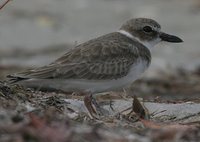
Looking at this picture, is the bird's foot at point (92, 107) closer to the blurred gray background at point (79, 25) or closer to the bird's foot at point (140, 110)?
the bird's foot at point (140, 110)

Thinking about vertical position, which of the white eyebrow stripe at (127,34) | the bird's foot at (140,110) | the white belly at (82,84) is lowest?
the bird's foot at (140,110)

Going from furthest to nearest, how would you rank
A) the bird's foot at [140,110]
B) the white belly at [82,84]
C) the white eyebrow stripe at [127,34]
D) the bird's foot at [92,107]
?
the white eyebrow stripe at [127,34]
the white belly at [82,84]
the bird's foot at [92,107]
the bird's foot at [140,110]

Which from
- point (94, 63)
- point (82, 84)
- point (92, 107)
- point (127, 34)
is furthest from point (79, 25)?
point (92, 107)

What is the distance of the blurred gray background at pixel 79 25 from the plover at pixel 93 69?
4146 mm

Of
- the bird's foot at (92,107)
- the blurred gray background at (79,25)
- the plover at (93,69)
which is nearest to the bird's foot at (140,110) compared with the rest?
the bird's foot at (92,107)

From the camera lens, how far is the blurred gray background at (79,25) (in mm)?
12680

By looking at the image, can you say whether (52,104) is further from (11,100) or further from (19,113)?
(19,113)

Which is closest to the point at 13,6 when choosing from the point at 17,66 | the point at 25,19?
the point at 25,19

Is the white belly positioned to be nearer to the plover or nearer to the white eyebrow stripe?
the plover

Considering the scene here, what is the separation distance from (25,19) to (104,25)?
5.68 ft

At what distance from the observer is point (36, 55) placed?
12812 millimetres

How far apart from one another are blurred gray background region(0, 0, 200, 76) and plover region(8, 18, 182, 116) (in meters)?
4.15

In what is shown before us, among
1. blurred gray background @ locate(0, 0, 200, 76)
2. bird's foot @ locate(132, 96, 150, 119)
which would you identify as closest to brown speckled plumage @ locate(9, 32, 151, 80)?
bird's foot @ locate(132, 96, 150, 119)

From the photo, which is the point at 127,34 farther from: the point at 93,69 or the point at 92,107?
the point at 92,107
